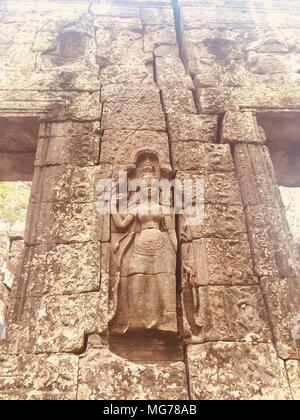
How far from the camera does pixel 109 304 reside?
363 cm

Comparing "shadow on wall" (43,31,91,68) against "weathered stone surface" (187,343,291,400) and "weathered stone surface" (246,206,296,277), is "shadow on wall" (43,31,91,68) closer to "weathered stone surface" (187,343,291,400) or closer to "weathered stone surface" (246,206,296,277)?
"weathered stone surface" (246,206,296,277)

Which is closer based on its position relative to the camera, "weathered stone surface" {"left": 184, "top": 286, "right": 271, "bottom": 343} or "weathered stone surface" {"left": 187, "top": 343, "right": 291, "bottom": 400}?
"weathered stone surface" {"left": 187, "top": 343, "right": 291, "bottom": 400}

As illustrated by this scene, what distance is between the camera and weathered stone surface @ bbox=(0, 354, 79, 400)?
3.13m

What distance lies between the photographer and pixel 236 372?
3.29 m

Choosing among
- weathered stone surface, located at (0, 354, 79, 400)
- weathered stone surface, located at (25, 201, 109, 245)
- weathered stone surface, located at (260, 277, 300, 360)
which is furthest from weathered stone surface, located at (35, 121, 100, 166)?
A: weathered stone surface, located at (260, 277, 300, 360)

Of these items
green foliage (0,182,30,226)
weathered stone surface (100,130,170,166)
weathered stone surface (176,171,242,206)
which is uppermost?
green foliage (0,182,30,226)

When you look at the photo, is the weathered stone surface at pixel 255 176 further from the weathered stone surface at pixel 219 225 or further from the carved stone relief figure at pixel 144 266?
the carved stone relief figure at pixel 144 266

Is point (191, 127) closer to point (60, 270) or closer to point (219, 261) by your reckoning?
point (219, 261)

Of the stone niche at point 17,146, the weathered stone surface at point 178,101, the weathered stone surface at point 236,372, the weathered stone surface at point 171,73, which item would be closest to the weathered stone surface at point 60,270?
the weathered stone surface at point 236,372

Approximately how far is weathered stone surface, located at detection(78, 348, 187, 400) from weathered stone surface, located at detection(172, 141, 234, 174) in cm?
225

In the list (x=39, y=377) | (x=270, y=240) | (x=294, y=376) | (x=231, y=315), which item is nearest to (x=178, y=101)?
(x=270, y=240)

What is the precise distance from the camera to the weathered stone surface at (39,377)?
3.13 metres

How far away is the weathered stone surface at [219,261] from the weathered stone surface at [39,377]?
4.62 ft
